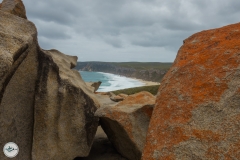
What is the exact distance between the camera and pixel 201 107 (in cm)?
399

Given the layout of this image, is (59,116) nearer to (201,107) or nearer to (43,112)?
(43,112)

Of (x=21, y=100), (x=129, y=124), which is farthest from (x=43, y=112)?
(x=129, y=124)

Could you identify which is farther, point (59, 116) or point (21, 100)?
point (59, 116)

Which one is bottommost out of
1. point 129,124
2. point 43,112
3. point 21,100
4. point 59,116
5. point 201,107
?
point 129,124

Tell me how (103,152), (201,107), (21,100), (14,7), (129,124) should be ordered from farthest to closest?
(103,152)
(14,7)
(129,124)
(21,100)
(201,107)

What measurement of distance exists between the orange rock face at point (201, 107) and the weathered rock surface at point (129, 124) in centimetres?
223

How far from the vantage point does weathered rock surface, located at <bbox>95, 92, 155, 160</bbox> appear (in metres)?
6.71

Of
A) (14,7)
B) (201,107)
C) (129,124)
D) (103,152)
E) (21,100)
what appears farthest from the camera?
(103,152)

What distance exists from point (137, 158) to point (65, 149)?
7.09 ft

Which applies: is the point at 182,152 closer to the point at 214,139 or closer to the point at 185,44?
the point at 214,139

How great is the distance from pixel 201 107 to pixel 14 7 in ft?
19.6

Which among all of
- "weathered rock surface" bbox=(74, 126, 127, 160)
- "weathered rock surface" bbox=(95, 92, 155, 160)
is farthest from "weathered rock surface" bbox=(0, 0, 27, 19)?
"weathered rock surface" bbox=(74, 126, 127, 160)

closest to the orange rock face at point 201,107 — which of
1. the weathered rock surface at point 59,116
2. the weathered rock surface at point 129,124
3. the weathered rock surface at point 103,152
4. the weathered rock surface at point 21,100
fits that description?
the weathered rock surface at point 129,124

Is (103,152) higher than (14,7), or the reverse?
(14,7)
